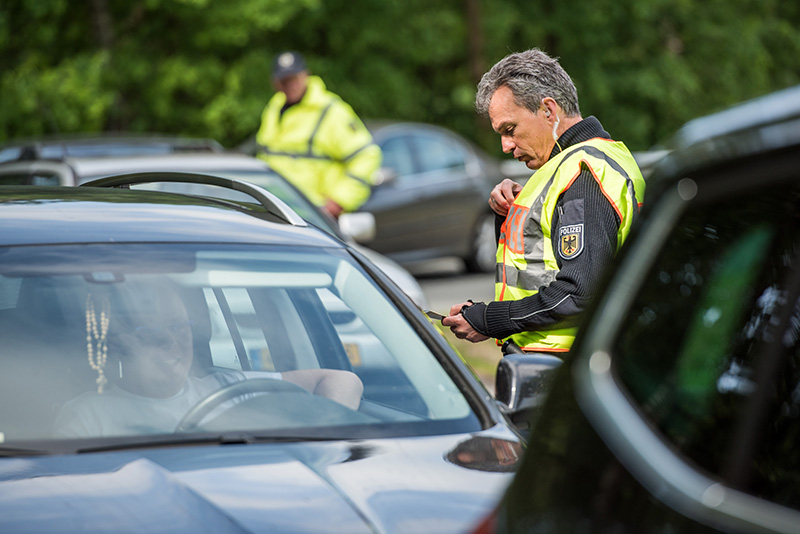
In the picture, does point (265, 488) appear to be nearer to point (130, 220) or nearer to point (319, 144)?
point (130, 220)

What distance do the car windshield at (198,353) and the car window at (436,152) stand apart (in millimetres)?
9262

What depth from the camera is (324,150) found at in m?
8.05

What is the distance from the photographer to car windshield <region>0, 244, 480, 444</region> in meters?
2.79

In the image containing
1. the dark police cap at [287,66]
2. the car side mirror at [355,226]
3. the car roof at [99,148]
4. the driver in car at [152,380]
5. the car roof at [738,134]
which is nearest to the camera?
the car roof at [738,134]

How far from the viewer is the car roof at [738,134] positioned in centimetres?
135

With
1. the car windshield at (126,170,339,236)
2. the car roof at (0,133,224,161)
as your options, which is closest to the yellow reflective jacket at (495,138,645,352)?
the car windshield at (126,170,339,236)

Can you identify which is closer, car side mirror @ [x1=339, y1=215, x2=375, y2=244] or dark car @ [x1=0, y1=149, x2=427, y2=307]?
dark car @ [x1=0, y1=149, x2=427, y2=307]

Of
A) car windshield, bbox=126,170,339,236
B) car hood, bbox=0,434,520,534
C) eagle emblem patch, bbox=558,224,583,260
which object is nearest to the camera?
car hood, bbox=0,434,520,534

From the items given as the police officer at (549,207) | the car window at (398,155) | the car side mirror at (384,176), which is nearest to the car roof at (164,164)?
the police officer at (549,207)

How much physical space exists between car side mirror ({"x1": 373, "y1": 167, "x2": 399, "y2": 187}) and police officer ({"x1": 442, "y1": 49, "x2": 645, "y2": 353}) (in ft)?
25.2

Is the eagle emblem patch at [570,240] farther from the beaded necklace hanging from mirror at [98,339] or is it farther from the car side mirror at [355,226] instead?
the car side mirror at [355,226]

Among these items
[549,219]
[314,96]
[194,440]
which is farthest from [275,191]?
[194,440]

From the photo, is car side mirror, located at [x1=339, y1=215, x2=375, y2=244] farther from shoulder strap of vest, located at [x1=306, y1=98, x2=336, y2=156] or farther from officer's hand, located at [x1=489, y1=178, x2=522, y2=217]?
officer's hand, located at [x1=489, y1=178, x2=522, y2=217]

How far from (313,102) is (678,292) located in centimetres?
671
